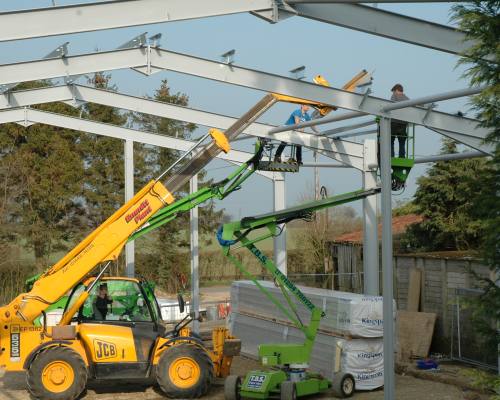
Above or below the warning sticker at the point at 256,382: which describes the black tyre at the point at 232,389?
below

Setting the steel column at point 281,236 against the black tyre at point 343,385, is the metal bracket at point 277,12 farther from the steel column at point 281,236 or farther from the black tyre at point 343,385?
the steel column at point 281,236

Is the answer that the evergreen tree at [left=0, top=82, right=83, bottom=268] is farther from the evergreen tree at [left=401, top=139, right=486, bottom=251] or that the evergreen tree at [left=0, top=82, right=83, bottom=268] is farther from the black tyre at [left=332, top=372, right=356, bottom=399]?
the black tyre at [left=332, top=372, right=356, bottom=399]

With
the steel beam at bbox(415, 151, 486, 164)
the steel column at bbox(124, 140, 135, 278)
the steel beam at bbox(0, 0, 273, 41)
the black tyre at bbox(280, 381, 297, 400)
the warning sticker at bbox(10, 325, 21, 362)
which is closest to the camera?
the steel beam at bbox(0, 0, 273, 41)

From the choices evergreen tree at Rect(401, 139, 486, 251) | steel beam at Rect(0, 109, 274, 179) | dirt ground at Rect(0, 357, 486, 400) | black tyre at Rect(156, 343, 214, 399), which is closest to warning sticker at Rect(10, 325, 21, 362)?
dirt ground at Rect(0, 357, 486, 400)

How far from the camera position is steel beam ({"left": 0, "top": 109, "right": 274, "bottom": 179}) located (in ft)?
55.3

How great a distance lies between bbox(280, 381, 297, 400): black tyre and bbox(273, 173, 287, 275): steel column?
5.97 metres

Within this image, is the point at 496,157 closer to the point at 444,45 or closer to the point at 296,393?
the point at 444,45

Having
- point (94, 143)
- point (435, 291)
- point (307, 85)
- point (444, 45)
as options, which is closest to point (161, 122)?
point (94, 143)

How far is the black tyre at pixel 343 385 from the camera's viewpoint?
1242cm

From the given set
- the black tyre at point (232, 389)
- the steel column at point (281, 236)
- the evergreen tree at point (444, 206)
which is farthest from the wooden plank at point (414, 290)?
the black tyre at point (232, 389)

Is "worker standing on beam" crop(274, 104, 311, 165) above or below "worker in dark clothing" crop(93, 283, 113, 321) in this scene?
above

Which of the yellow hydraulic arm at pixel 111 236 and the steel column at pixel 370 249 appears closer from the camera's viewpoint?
the yellow hydraulic arm at pixel 111 236

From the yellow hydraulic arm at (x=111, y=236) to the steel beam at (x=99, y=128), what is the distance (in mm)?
4827

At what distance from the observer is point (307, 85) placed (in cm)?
1248
